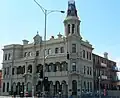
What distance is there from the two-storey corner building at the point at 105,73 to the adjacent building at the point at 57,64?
2.51 m

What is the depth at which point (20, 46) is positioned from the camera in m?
68.2

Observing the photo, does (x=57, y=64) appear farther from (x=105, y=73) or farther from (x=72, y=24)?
(x=105, y=73)

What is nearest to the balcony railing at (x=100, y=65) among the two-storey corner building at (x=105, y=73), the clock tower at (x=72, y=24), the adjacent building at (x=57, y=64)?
the two-storey corner building at (x=105, y=73)

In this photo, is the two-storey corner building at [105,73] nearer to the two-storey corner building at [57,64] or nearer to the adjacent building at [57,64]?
the adjacent building at [57,64]

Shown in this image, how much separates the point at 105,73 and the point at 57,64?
72.1 feet

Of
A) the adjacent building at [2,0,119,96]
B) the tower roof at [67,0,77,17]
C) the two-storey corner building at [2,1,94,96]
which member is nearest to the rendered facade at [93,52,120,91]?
the adjacent building at [2,0,119,96]

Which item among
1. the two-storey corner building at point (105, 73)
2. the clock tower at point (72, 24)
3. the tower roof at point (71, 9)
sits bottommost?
the two-storey corner building at point (105, 73)

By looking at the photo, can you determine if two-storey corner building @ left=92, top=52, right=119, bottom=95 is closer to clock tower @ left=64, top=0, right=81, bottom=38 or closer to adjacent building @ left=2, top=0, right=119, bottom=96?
adjacent building @ left=2, top=0, right=119, bottom=96

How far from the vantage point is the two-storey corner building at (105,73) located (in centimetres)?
6702

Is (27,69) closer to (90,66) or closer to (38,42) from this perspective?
(38,42)

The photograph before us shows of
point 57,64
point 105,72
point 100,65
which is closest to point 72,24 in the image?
point 57,64

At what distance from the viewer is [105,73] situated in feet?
242

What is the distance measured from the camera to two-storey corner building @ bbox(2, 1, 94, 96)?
5528cm

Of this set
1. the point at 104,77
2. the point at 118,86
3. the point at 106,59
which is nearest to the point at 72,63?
the point at 104,77
